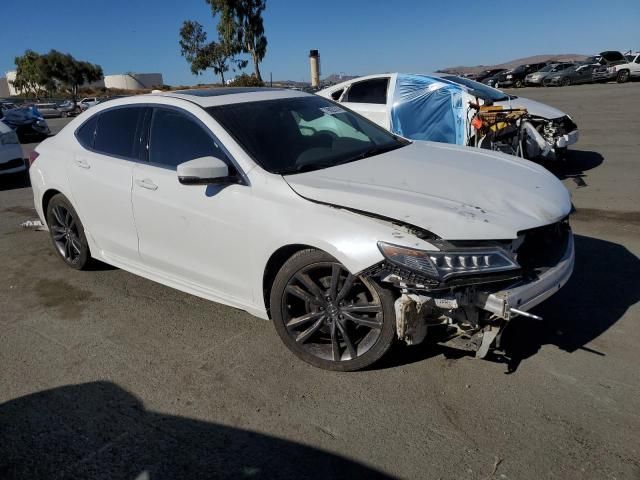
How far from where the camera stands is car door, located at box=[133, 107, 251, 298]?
3.43 meters

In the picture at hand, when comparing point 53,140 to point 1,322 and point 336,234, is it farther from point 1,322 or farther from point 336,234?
point 336,234

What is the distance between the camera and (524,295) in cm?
279

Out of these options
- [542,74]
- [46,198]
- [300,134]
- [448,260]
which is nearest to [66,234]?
[46,198]

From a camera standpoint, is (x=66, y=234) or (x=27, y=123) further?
(x=27, y=123)

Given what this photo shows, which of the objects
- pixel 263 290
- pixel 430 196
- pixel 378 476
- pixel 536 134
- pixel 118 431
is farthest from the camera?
pixel 536 134

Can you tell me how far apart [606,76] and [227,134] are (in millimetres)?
36021

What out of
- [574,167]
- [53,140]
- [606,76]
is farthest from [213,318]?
[606,76]

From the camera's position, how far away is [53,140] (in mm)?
5070

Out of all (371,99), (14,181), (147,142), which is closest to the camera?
(147,142)

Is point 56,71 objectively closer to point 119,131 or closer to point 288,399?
point 119,131

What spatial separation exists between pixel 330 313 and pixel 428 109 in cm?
646

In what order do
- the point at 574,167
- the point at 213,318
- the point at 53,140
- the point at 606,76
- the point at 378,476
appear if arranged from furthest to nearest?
the point at 606,76
the point at 574,167
the point at 53,140
the point at 213,318
the point at 378,476

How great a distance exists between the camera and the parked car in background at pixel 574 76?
34.0m

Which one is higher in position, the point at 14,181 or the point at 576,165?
the point at 576,165
